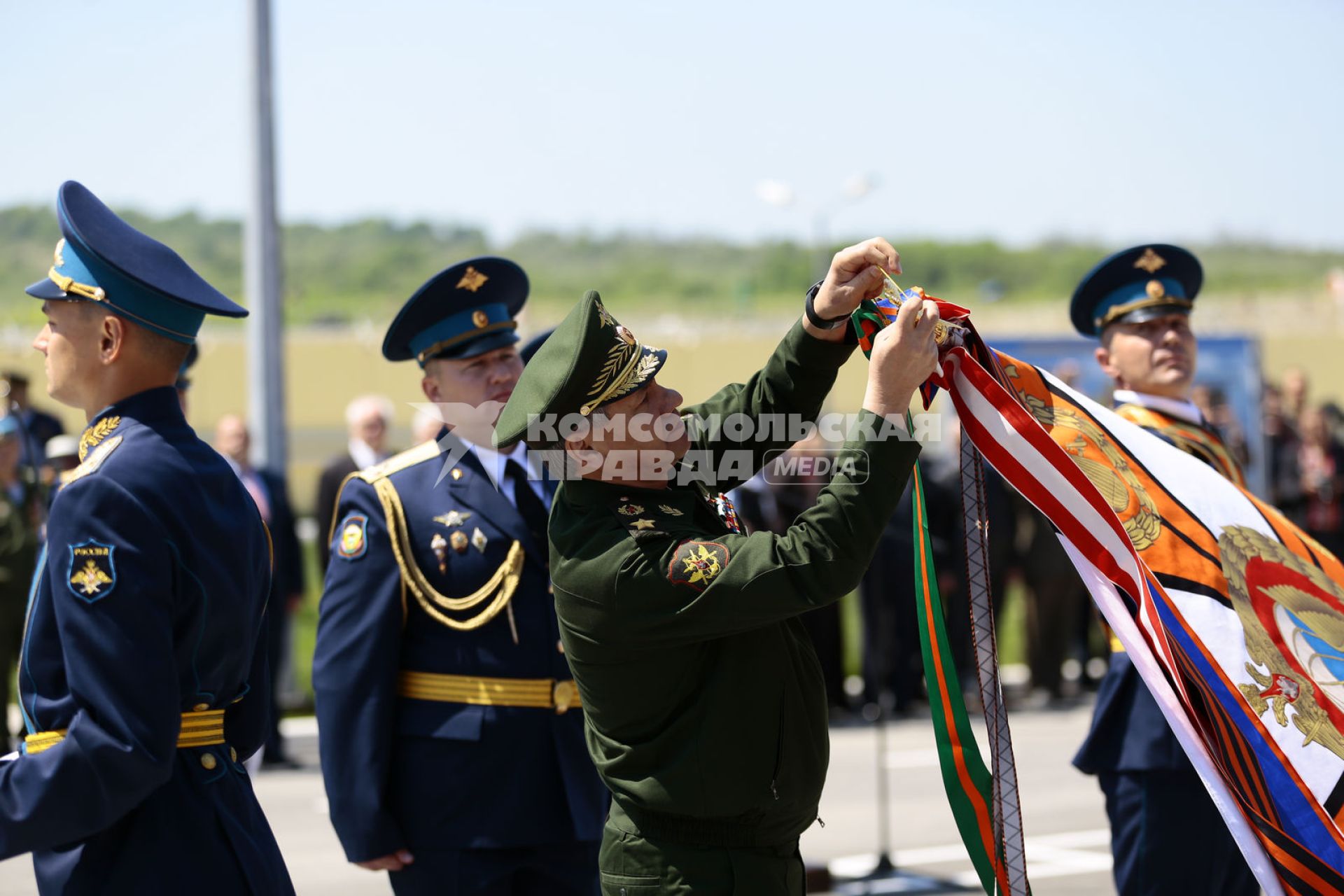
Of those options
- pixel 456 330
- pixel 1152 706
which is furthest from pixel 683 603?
pixel 1152 706

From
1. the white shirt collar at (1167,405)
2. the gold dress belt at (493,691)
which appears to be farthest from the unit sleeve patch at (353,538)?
the white shirt collar at (1167,405)

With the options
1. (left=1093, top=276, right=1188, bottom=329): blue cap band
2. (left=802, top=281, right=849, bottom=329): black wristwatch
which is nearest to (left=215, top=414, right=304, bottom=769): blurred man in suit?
(left=1093, top=276, right=1188, bottom=329): blue cap band

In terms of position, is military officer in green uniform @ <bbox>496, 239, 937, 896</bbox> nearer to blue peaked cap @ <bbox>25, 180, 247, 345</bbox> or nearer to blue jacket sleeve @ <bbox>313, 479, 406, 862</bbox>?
blue peaked cap @ <bbox>25, 180, 247, 345</bbox>

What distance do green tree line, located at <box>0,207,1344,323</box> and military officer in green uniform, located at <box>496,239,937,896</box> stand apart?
74.3 m

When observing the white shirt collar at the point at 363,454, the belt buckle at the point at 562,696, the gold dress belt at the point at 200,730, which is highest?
the white shirt collar at the point at 363,454

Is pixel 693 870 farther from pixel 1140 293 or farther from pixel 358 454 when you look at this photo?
pixel 358 454

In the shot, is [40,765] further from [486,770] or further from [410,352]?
[410,352]

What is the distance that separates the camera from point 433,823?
12.5ft

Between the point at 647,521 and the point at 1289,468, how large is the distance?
1107 centimetres

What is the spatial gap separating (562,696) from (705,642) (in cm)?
110

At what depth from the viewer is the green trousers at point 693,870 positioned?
287 centimetres

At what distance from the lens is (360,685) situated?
382 centimetres

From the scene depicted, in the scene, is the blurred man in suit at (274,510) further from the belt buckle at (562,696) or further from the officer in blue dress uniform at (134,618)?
the officer in blue dress uniform at (134,618)

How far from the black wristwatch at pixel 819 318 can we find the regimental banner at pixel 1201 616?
0.27 meters
